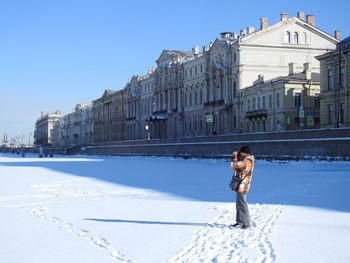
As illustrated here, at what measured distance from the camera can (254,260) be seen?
28.8ft

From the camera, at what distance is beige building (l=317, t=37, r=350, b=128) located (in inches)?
1900

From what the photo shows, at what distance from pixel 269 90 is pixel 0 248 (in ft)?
177

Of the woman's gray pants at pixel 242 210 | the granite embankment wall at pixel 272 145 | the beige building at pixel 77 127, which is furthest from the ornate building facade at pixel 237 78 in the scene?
the beige building at pixel 77 127

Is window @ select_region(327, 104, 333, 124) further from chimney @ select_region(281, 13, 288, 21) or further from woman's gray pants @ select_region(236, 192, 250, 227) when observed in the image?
woman's gray pants @ select_region(236, 192, 250, 227)

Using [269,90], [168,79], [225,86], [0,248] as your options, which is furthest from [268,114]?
[0,248]

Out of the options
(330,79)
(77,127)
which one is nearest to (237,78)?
(330,79)

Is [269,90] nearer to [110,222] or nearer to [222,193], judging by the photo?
[222,193]

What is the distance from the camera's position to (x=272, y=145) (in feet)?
147

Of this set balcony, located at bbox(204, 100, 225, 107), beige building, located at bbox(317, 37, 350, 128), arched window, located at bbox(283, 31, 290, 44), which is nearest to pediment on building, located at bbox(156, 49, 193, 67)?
balcony, located at bbox(204, 100, 225, 107)

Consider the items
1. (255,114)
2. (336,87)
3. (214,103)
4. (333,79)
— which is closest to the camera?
(336,87)

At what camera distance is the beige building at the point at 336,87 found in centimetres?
4825

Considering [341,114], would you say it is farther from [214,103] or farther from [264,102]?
[214,103]

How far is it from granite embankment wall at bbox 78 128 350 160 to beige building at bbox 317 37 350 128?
617cm

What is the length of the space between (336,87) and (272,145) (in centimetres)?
978
